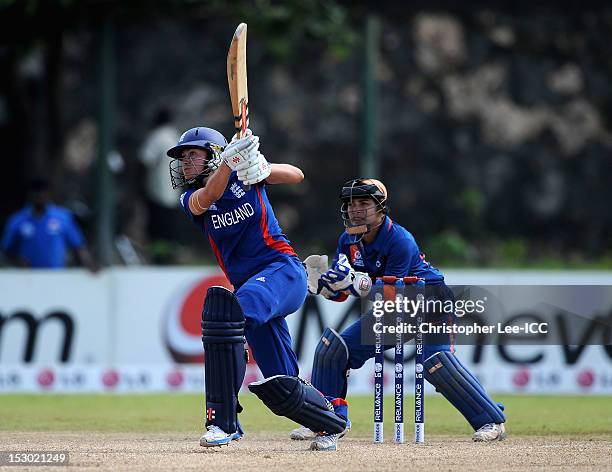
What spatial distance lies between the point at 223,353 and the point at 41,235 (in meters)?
6.74

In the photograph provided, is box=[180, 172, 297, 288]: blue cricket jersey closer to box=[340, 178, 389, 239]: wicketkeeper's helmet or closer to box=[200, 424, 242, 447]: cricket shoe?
box=[340, 178, 389, 239]: wicketkeeper's helmet

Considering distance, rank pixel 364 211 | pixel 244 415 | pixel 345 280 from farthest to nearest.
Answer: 1. pixel 244 415
2. pixel 364 211
3. pixel 345 280

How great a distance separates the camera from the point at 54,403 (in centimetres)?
1088

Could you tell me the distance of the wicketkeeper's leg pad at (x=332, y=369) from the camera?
25.5ft

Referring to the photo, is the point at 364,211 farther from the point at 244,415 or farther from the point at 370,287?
the point at 244,415

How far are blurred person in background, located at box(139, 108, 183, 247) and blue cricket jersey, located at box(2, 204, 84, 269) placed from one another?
4.46ft

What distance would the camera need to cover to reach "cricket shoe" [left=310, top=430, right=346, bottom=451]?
277 inches

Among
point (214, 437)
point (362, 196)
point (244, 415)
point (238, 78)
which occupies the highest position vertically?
point (238, 78)

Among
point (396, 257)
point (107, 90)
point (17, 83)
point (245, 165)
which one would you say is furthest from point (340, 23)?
point (245, 165)

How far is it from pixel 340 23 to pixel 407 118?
3451mm

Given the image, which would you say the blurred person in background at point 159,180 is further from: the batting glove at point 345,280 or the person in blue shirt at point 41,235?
the batting glove at point 345,280

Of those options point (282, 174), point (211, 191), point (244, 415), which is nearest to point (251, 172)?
point (211, 191)

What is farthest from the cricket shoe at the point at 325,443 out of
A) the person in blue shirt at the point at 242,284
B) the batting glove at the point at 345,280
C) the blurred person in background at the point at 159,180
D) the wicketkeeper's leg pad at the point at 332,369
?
the blurred person in background at the point at 159,180

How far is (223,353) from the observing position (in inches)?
261
